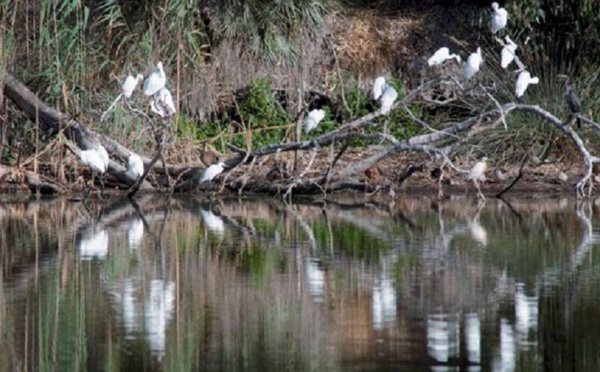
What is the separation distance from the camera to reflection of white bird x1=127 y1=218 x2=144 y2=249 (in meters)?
12.1

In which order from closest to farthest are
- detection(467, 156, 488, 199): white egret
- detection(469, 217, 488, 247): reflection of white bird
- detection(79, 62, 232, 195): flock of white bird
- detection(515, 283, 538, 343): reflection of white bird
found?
detection(515, 283, 538, 343): reflection of white bird < detection(469, 217, 488, 247): reflection of white bird < detection(79, 62, 232, 195): flock of white bird < detection(467, 156, 488, 199): white egret

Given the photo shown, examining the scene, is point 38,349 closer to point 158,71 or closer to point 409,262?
point 409,262

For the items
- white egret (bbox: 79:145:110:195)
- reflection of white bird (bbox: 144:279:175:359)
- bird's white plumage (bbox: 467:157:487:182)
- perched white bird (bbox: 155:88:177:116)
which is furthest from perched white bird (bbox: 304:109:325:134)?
reflection of white bird (bbox: 144:279:175:359)

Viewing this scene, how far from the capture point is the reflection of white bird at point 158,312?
25.6 ft

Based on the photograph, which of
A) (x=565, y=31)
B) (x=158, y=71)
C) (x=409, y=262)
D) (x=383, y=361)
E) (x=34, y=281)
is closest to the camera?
(x=383, y=361)

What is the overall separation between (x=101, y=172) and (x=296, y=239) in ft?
12.7

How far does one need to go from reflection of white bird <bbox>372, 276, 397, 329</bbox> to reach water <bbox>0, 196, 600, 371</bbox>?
0.07ft

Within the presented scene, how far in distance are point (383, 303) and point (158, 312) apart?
1.37 m

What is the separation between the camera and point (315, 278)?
1023 cm

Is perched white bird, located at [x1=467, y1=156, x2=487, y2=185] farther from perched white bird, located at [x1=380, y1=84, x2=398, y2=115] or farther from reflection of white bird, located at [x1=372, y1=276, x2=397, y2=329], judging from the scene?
reflection of white bird, located at [x1=372, y1=276, x2=397, y2=329]

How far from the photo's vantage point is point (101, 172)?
15828 mm

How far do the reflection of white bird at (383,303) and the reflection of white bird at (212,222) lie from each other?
3323 mm

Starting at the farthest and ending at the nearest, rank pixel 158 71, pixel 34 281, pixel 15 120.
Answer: pixel 15 120
pixel 158 71
pixel 34 281

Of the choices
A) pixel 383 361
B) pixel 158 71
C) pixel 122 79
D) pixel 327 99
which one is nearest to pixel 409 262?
pixel 383 361
